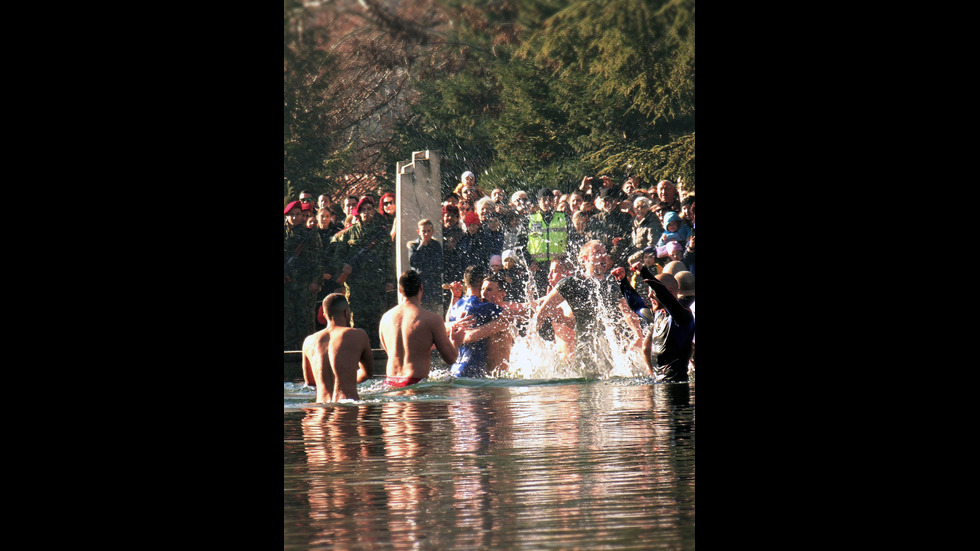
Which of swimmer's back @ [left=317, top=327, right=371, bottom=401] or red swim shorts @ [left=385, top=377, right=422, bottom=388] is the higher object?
swimmer's back @ [left=317, top=327, right=371, bottom=401]

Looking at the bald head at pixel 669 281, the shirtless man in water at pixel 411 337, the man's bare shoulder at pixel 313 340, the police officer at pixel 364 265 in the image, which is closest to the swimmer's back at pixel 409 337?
the shirtless man in water at pixel 411 337

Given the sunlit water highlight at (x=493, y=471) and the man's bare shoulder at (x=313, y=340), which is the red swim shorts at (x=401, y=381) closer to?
the sunlit water highlight at (x=493, y=471)

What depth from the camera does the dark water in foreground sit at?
163 inches

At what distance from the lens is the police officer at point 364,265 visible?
1162 centimetres

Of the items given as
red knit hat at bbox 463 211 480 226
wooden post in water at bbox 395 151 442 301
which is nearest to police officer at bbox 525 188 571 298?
red knit hat at bbox 463 211 480 226

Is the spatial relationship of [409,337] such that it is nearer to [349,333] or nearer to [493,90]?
[349,333]

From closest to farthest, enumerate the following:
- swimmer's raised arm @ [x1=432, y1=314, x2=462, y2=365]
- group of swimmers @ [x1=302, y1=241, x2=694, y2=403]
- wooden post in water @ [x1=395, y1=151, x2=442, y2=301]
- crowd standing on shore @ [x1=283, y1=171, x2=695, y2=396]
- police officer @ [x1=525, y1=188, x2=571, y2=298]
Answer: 1. group of swimmers @ [x1=302, y1=241, x2=694, y2=403]
2. swimmer's raised arm @ [x1=432, y1=314, x2=462, y2=365]
3. crowd standing on shore @ [x1=283, y1=171, x2=695, y2=396]
4. police officer @ [x1=525, y1=188, x2=571, y2=298]
5. wooden post in water @ [x1=395, y1=151, x2=442, y2=301]

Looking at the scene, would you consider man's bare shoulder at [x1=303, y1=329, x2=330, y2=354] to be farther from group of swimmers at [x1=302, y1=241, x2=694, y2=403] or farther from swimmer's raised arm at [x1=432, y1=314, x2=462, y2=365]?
swimmer's raised arm at [x1=432, y1=314, x2=462, y2=365]

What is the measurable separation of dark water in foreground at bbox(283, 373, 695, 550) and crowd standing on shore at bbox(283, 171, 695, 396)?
184cm

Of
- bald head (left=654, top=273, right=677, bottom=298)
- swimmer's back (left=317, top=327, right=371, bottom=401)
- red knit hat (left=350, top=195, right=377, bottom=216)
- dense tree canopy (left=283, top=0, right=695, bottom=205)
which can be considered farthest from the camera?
dense tree canopy (left=283, top=0, right=695, bottom=205)

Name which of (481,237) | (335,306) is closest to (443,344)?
(335,306)

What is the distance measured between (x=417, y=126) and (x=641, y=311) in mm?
12013
